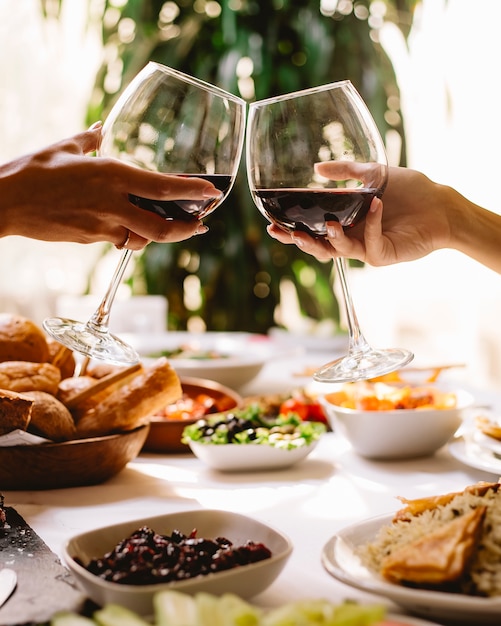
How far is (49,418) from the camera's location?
1.16 m

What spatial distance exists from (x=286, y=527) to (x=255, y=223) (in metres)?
3.08

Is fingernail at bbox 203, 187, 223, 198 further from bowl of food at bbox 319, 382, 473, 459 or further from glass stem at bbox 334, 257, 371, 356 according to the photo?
bowl of food at bbox 319, 382, 473, 459

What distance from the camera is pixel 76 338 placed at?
1.11 meters

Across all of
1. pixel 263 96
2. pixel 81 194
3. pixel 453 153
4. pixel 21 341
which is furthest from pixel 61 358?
pixel 453 153

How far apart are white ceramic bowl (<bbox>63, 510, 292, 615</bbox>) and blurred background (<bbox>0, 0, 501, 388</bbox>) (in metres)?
2.84

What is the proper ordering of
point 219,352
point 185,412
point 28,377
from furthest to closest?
point 219,352 → point 185,412 → point 28,377

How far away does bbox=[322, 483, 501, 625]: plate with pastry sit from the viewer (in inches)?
26.9

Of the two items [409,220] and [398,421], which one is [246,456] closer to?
[398,421]

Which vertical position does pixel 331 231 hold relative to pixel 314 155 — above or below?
below

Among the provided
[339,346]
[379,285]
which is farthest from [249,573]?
[379,285]

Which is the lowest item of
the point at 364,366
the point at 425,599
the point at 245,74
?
the point at 425,599

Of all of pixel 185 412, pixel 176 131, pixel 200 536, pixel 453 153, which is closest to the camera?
pixel 200 536

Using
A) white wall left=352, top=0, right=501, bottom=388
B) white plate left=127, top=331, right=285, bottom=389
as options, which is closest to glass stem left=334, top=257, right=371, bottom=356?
white plate left=127, top=331, right=285, bottom=389

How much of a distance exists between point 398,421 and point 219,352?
1.02 metres
